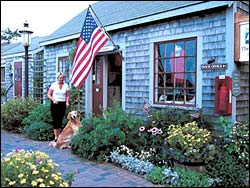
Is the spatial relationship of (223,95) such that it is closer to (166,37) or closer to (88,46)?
(166,37)

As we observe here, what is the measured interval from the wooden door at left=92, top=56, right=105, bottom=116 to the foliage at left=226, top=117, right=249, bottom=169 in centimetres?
477

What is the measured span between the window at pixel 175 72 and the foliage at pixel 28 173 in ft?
12.4

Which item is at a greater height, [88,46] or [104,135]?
[88,46]

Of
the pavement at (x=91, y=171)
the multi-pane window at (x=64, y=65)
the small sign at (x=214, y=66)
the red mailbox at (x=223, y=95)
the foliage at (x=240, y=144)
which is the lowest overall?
the pavement at (x=91, y=171)

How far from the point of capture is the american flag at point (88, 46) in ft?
22.6

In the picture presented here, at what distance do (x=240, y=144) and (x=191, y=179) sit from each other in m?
1.27

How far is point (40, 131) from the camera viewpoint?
717 cm

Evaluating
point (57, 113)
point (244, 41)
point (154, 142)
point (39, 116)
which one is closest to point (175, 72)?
point (244, 41)

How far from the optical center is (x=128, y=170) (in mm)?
4812

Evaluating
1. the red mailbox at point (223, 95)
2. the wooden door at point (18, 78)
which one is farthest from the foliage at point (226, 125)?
the wooden door at point (18, 78)

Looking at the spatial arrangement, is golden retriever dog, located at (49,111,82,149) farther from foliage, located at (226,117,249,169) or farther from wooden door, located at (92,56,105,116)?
foliage, located at (226,117,249,169)

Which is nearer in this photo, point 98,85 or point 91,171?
point 91,171

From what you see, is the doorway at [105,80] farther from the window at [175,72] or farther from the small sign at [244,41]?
the small sign at [244,41]

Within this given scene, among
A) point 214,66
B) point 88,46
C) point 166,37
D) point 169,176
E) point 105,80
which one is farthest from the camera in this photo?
point 105,80
